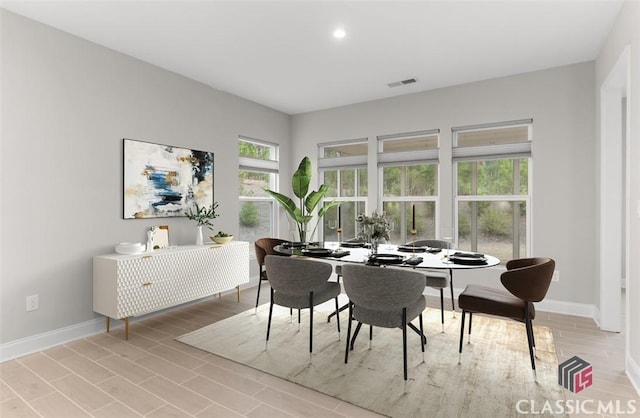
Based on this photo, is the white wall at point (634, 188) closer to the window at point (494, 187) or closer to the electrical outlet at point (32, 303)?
the window at point (494, 187)

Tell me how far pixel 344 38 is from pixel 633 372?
3.51 metres

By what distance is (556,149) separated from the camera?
155 inches

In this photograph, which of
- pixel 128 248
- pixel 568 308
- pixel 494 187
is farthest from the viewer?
pixel 494 187

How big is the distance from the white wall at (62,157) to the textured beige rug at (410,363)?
4.22 ft

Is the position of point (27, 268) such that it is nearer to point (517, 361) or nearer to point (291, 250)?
point (291, 250)

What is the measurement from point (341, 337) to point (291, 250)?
963 millimetres

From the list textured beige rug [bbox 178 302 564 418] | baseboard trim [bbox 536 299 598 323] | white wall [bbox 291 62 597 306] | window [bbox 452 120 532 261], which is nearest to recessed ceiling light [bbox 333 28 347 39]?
white wall [bbox 291 62 597 306]

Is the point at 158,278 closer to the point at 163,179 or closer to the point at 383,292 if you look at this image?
the point at 163,179

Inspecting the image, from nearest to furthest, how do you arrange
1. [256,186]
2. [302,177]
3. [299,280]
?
[299,280] → [302,177] → [256,186]

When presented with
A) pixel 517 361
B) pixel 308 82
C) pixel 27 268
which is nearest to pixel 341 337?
pixel 517 361

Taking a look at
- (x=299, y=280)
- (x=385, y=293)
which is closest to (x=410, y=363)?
(x=385, y=293)

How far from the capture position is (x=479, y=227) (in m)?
4.54

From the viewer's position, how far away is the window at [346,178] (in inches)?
216

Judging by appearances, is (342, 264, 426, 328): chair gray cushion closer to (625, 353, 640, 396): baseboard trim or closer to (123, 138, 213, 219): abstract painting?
(625, 353, 640, 396): baseboard trim
